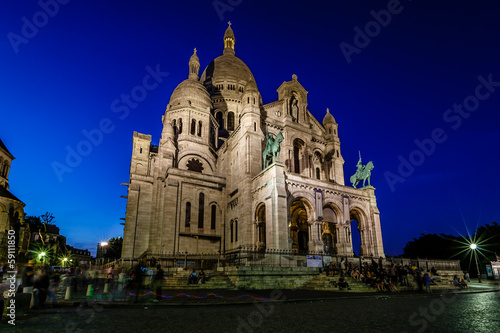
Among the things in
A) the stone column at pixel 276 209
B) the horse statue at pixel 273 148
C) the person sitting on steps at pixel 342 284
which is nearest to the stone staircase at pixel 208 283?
the stone column at pixel 276 209

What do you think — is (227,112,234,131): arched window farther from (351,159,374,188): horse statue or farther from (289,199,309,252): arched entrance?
(351,159,374,188): horse statue

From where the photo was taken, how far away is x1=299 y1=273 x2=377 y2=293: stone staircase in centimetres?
1910

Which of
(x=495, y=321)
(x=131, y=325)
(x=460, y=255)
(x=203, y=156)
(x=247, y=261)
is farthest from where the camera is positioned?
(x=460, y=255)

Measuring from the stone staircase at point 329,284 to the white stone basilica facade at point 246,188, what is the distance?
4769mm

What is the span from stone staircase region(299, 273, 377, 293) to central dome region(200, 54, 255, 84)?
41537 millimetres

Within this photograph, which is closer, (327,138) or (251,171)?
(251,171)

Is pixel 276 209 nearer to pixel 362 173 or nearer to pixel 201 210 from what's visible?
pixel 201 210

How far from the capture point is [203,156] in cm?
4078

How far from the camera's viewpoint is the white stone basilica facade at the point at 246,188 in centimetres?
A: 2886

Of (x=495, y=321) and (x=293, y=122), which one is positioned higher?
(x=293, y=122)

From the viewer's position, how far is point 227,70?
56781 millimetres

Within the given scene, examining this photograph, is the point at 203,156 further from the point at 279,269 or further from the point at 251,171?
the point at 279,269

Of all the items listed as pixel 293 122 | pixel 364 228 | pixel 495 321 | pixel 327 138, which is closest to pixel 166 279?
pixel 495 321

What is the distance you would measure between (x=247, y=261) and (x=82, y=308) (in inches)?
628
